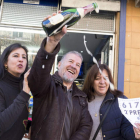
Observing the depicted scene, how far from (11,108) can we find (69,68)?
74cm

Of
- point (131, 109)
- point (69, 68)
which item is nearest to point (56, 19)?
point (69, 68)

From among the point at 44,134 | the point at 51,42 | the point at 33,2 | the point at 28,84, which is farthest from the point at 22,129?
the point at 33,2

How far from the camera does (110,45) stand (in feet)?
12.6

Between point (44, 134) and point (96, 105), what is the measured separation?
0.78 metres

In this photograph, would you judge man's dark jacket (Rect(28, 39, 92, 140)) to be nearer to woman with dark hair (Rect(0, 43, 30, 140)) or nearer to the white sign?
woman with dark hair (Rect(0, 43, 30, 140))

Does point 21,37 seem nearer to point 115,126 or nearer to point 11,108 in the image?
point 11,108

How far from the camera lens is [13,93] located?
146 centimetres

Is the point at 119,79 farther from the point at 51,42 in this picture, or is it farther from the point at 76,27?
the point at 51,42

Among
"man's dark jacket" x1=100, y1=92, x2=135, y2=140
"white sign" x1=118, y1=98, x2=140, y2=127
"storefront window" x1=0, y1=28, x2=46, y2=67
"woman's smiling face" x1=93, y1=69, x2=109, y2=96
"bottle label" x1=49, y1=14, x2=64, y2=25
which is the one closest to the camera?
"bottle label" x1=49, y1=14, x2=64, y2=25

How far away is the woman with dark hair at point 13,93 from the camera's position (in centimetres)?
124

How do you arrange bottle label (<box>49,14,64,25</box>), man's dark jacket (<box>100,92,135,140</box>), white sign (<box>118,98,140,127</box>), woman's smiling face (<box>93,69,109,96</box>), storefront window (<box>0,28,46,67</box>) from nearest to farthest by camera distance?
bottle label (<box>49,14,64,25</box>)
white sign (<box>118,98,140,127</box>)
man's dark jacket (<box>100,92,135,140</box>)
woman's smiling face (<box>93,69,109,96</box>)
storefront window (<box>0,28,46,67</box>)

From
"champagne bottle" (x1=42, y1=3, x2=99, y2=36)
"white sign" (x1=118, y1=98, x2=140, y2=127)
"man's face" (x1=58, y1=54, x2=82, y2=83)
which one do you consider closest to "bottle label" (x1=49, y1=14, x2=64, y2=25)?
"champagne bottle" (x1=42, y1=3, x2=99, y2=36)

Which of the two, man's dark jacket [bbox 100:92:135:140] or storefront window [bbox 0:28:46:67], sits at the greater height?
storefront window [bbox 0:28:46:67]

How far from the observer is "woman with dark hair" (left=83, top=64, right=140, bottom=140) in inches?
66.0
